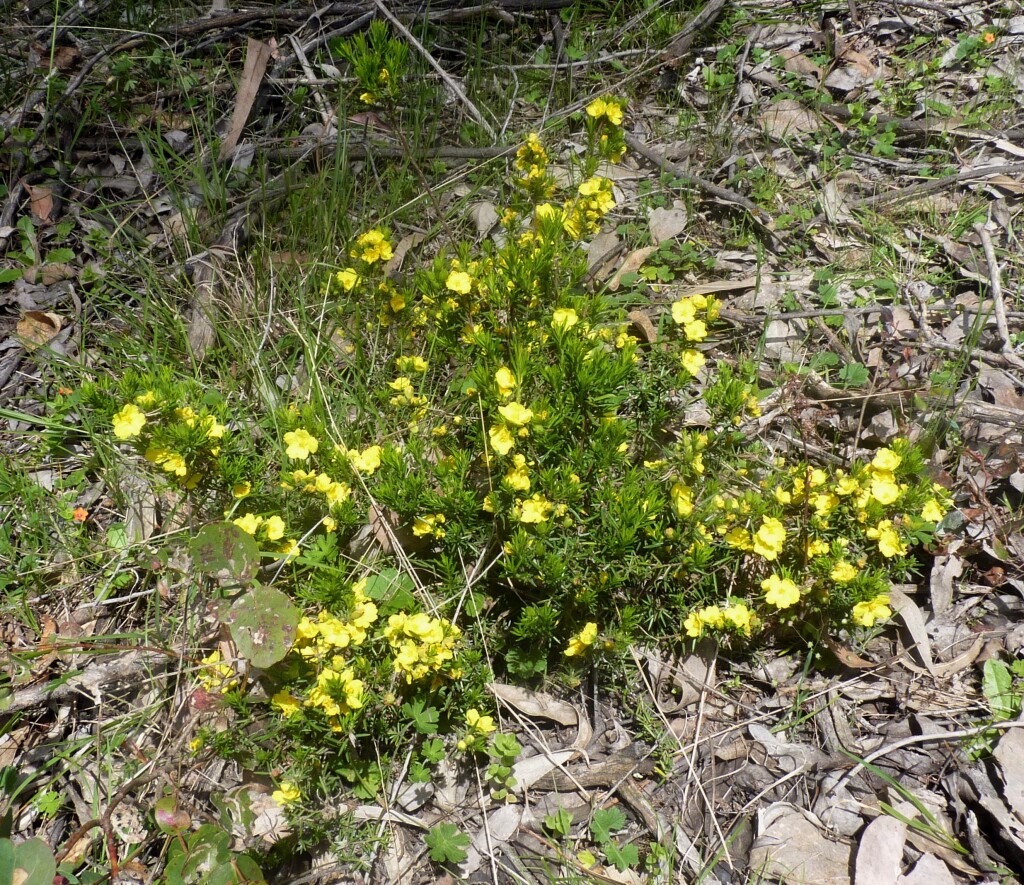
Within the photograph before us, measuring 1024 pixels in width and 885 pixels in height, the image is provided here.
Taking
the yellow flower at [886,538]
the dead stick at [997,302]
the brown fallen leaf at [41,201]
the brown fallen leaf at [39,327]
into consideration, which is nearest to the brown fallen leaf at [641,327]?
the yellow flower at [886,538]

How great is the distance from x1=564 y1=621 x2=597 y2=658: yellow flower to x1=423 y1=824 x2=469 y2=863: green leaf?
0.58m

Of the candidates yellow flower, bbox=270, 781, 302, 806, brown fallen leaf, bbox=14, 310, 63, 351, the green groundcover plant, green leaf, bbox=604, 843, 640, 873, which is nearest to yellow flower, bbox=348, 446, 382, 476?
the green groundcover plant

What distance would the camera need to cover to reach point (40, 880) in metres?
1.55

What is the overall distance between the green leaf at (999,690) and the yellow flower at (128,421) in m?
2.50

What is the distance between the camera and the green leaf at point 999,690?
2166 millimetres

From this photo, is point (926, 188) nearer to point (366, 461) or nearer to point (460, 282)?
point (460, 282)

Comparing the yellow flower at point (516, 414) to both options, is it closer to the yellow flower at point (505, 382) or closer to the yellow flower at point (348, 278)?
the yellow flower at point (505, 382)

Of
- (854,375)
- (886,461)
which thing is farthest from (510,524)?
(854,375)

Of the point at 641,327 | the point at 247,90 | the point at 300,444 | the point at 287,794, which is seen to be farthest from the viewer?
the point at 247,90

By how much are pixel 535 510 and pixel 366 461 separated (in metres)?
0.58

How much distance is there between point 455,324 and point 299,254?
109 centimetres

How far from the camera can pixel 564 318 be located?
92.4 inches

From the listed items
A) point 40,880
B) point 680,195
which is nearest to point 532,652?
point 40,880

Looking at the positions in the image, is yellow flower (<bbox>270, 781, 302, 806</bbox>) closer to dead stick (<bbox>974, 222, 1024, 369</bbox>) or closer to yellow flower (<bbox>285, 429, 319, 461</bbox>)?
yellow flower (<bbox>285, 429, 319, 461</bbox>)
